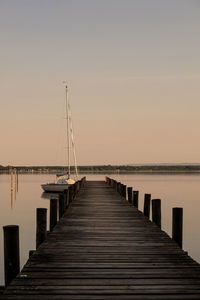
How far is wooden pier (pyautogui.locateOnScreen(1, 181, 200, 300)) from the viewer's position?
527 cm

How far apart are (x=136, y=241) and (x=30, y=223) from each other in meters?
17.5

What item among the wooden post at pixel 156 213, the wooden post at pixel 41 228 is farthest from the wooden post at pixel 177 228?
→ the wooden post at pixel 41 228

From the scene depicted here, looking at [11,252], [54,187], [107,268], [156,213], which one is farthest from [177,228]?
[54,187]

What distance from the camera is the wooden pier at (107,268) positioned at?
5.27 m

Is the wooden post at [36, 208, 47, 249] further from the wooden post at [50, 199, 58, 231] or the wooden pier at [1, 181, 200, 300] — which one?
A: the wooden post at [50, 199, 58, 231]

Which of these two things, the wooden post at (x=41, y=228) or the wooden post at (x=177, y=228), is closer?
the wooden post at (x=41, y=228)

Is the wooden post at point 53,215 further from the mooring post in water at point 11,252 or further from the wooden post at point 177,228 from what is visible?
the mooring post in water at point 11,252

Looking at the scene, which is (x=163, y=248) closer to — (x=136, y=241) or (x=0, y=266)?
(x=136, y=241)

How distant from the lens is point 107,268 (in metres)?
6.54

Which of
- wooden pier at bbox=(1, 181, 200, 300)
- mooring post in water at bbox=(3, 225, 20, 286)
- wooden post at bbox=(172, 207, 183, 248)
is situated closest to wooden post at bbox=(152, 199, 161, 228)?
wooden pier at bbox=(1, 181, 200, 300)

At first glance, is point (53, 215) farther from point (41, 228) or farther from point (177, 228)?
point (177, 228)

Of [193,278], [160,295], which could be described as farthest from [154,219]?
[160,295]

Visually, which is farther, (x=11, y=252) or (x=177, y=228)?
(x=177, y=228)

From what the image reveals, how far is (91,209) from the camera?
15781mm
